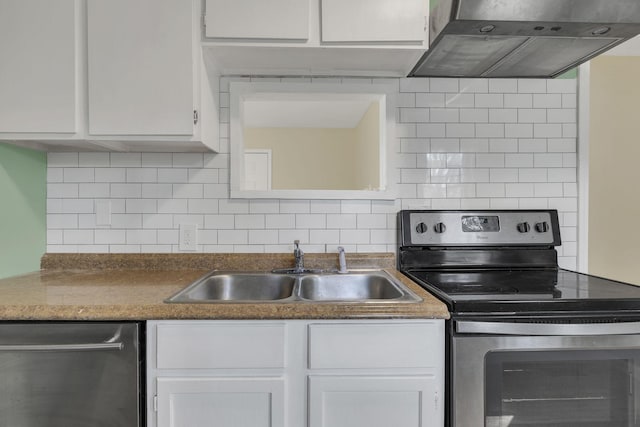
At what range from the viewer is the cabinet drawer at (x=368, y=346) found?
114 centimetres

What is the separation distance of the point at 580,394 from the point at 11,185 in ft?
7.54

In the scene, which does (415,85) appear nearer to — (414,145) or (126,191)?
(414,145)

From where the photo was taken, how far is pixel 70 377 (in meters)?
1.10

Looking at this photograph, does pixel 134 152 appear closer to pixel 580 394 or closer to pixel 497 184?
pixel 497 184

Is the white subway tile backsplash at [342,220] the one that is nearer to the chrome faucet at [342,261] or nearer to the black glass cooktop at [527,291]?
the chrome faucet at [342,261]

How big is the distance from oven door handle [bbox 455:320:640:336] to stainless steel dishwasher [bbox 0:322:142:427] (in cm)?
103

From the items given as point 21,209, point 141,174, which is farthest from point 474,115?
point 21,209

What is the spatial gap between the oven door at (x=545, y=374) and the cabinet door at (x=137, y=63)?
134 centimetres

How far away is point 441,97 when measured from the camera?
1.83 metres

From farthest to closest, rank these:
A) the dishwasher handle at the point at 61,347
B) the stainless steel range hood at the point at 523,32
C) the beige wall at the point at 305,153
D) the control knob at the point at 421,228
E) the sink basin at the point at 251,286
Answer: the beige wall at the point at 305,153 < the control knob at the point at 421,228 < the sink basin at the point at 251,286 < the stainless steel range hood at the point at 523,32 < the dishwasher handle at the point at 61,347

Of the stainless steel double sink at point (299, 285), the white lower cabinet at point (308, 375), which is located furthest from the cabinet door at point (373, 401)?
the stainless steel double sink at point (299, 285)

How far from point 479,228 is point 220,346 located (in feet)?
4.30

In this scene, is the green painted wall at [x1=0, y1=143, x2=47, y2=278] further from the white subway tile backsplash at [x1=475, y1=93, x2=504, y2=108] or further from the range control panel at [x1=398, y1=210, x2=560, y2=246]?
the white subway tile backsplash at [x1=475, y1=93, x2=504, y2=108]

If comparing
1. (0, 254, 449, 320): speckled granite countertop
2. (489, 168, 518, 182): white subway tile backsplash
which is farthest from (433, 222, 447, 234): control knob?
(489, 168, 518, 182): white subway tile backsplash
